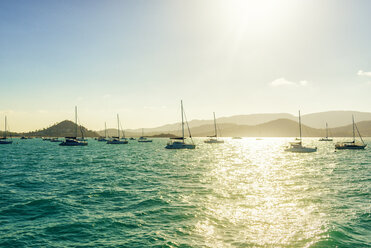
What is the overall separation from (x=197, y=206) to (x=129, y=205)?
4969 mm

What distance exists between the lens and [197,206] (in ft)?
54.1

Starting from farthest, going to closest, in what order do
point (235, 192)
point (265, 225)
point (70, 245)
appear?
point (235, 192)
point (265, 225)
point (70, 245)

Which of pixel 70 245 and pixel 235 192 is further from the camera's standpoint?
pixel 235 192

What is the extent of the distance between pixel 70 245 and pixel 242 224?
886 cm

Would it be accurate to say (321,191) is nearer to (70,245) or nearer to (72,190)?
(70,245)

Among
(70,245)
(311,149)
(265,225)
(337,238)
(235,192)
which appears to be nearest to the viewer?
(70,245)

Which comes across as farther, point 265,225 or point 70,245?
point 265,225

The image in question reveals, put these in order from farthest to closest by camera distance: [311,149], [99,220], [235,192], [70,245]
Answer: [311,149]
[235,192]
[99,220]
[70,245]

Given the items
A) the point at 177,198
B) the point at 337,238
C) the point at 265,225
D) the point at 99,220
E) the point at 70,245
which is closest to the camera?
the point at 70,245

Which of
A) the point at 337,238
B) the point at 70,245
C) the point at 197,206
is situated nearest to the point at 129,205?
the point at 197,206

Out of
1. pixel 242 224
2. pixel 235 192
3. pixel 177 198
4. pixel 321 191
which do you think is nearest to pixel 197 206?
pixel 177 198

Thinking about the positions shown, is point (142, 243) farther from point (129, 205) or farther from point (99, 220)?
point (129, 205)

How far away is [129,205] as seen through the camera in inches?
671

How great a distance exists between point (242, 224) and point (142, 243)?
18.7 ft
